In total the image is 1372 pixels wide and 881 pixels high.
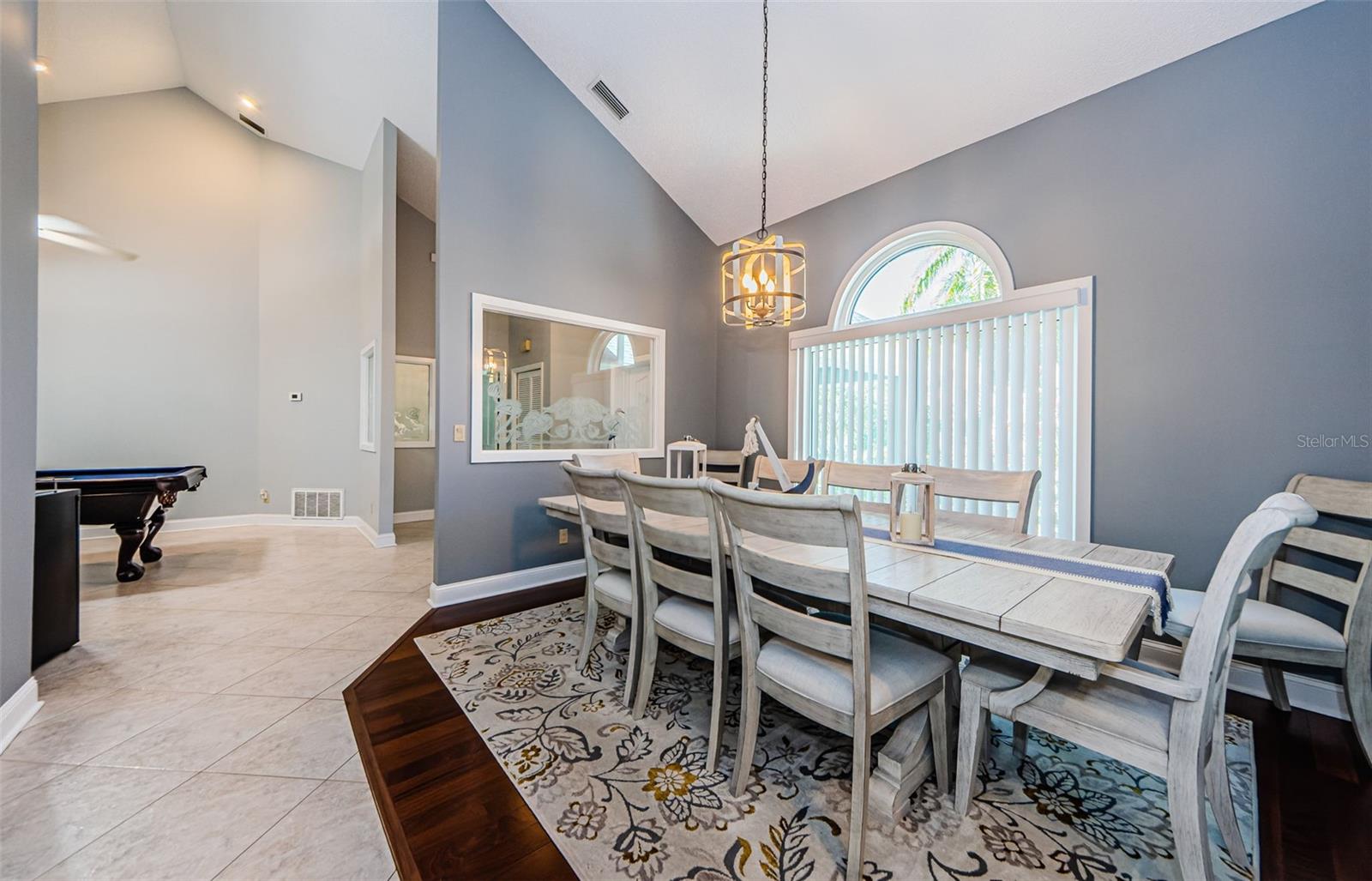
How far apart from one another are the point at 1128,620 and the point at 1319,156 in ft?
8.56

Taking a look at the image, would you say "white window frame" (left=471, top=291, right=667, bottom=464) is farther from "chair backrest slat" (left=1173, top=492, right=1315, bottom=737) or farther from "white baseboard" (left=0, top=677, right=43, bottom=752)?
"chair backrest slat" (left=1173, top=492, right=1315, bottom=737)

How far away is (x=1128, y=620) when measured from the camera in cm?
111

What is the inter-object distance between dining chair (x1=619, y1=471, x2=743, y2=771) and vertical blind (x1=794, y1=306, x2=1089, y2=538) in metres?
1.97

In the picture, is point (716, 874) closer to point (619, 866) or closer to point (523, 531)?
point (619, 866)

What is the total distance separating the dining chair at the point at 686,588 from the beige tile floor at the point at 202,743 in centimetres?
102

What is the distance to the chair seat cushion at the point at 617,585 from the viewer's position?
2.14 metres

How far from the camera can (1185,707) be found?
1.13 metres

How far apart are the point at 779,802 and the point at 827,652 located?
641mm

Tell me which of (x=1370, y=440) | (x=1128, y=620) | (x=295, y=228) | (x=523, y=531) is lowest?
(x=523, y=531)

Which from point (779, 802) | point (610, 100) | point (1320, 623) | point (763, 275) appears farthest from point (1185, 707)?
point (610, 100)

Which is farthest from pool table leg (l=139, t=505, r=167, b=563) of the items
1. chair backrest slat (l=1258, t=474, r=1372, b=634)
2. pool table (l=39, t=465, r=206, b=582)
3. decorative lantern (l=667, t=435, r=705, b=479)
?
chair backrest slat (l=1258, t=474, r=1372, b=634)

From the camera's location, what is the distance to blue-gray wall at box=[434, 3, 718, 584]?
3.27 meters

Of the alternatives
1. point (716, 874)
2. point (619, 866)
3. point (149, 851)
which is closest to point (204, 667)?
point (149, 851)

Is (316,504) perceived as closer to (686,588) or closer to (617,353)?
(617,353)
